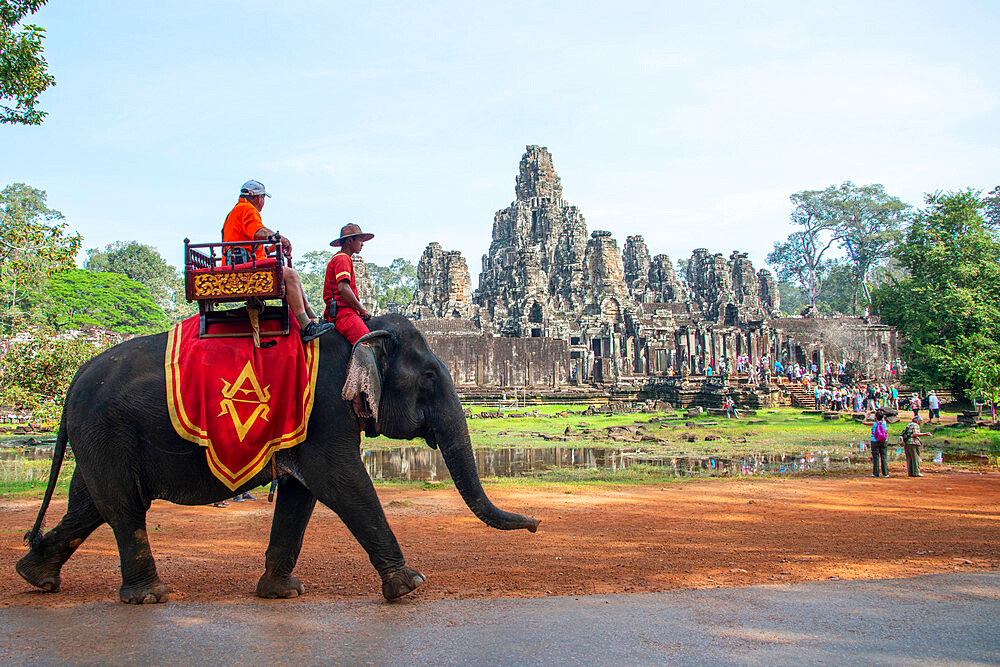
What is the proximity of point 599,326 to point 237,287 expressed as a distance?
4524 cm

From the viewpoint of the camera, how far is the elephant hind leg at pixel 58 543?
5.45 metres

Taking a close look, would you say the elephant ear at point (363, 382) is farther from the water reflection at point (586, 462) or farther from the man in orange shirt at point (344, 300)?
the water reflection at point (586, 462)

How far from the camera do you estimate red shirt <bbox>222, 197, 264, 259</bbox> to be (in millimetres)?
5312

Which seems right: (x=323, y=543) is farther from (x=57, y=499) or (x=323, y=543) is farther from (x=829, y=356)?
(x=829, y=356)

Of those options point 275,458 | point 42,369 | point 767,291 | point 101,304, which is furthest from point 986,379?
point 767,291

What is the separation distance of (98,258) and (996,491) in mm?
77817

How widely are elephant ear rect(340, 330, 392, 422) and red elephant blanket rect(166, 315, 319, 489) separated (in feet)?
0.92

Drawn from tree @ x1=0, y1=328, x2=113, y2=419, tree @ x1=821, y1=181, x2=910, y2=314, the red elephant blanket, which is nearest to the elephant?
the red elephant blanket

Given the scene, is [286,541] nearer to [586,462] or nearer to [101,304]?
[586,462]

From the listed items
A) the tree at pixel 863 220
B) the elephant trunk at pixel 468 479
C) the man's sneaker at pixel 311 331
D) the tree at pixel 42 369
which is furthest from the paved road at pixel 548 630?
the tree at pixel 863 220

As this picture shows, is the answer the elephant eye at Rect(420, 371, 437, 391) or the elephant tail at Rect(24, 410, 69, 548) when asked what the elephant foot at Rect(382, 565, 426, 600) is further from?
the elephant tail at Rect(24, 410, 69, 548)

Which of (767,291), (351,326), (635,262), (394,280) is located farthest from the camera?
(394,280)

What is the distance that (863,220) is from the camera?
78.2m

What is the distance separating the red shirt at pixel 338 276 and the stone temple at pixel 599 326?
3247 centimetres
